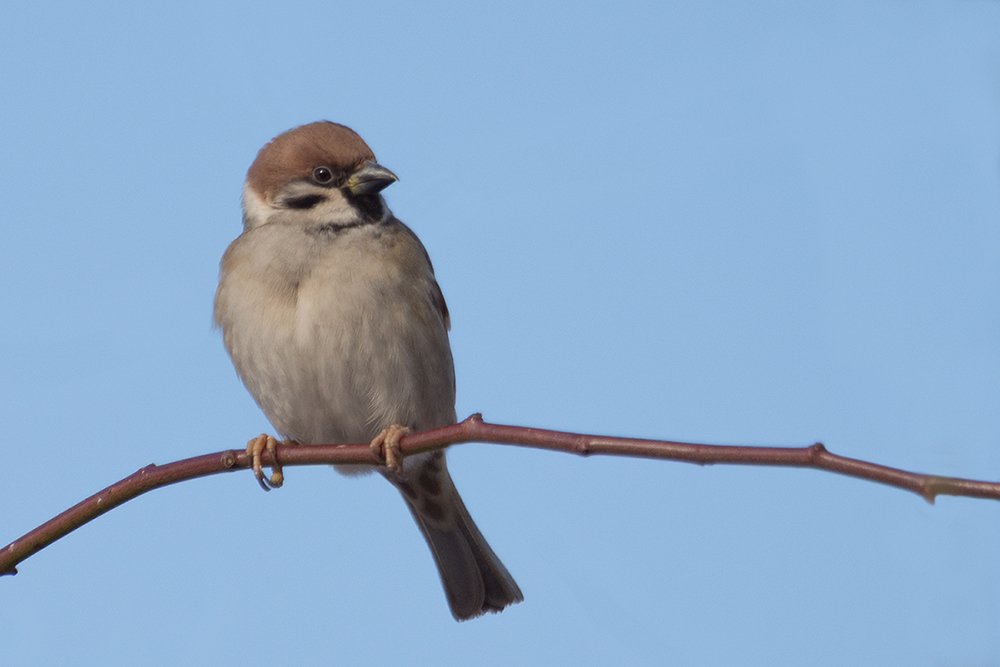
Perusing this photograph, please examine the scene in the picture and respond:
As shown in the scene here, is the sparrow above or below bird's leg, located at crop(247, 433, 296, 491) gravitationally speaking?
above

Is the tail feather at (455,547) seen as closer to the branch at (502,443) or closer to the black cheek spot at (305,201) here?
the black cheek spot at (305,201)

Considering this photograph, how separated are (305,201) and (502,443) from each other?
79.1 inches

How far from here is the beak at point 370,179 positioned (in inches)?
143

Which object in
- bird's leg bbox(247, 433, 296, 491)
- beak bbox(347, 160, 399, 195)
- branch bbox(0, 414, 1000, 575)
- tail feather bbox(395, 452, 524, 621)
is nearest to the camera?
branch bbox(0, 414, 1000, 575)

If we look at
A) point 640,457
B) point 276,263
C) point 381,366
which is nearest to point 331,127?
point 276,263

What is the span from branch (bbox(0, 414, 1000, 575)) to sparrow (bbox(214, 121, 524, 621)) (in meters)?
0.79

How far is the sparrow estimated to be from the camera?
344 centimetres

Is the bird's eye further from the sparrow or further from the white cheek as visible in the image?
the white cheek

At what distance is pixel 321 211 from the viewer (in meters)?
3.66

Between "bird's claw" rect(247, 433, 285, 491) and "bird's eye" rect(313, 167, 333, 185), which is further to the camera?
"bird's eye" rect(313, 167, 333, 185)

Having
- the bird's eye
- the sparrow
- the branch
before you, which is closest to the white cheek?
the sparrow

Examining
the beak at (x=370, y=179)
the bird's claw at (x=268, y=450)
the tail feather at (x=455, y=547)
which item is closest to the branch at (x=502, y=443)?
the bird's claw at (x=268, y=450)

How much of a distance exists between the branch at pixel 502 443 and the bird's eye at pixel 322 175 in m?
1.34

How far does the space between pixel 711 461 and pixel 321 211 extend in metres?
2.30
